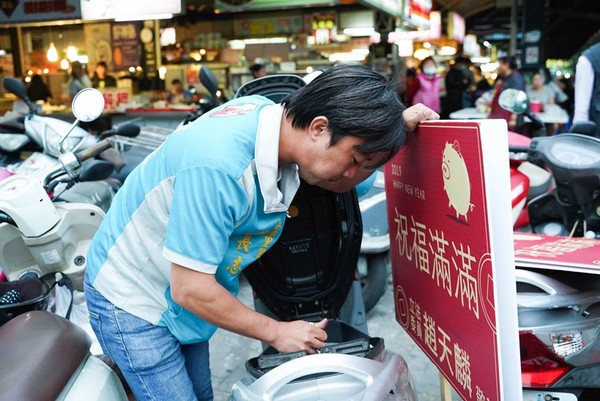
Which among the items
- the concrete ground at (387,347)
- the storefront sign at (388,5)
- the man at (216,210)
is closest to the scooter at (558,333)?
the man at (216,210)

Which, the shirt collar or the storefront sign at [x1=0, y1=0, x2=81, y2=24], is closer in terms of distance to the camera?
the shirt collar

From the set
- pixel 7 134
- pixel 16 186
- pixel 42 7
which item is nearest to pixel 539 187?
pixel 16 186

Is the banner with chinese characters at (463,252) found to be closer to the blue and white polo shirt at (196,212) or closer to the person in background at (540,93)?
the blue and white polo shirt at (196,212)

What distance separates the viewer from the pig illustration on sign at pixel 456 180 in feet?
4.38

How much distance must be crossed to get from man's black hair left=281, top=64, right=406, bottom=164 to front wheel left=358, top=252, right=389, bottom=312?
7.64ft

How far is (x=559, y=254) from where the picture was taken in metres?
1.76

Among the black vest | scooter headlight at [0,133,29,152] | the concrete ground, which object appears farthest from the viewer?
the black vest

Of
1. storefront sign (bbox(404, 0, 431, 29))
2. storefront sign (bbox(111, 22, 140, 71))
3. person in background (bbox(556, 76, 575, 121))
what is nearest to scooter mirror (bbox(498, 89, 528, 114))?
storefront sign (bbox(404, 0, 431, 29))

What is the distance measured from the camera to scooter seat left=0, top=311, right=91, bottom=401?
140 centimetres

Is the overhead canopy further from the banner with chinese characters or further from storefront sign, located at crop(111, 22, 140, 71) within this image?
the banner with chinese characters

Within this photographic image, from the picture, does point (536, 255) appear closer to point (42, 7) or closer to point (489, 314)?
point (489, 314)

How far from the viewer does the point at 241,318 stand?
1408 mm

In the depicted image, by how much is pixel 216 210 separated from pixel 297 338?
398 millimetres

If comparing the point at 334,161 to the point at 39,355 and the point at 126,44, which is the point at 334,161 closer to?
the point at 39,355
